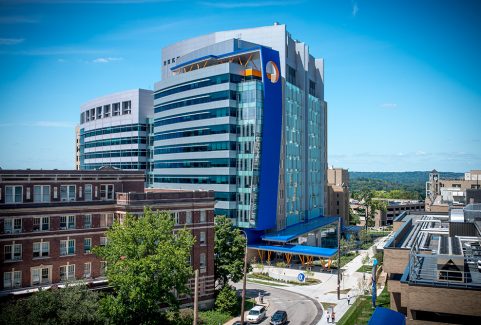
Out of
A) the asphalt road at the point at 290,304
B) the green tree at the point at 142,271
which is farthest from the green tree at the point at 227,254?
the green tree at the point at 142,271

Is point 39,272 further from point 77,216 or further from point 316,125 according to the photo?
point 316,125

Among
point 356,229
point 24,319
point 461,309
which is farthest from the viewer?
point 356,229

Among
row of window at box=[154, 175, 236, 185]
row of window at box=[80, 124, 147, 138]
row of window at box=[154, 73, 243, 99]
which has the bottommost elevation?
row of window at box=[154, 175, 236, 185]

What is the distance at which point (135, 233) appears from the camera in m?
43.6

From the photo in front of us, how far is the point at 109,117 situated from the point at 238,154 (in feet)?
233

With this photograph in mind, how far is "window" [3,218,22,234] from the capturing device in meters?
48.4

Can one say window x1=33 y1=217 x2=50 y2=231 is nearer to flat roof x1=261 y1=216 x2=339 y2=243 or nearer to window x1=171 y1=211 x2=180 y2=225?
window x1=171 y1=211 x2=180 y2=225

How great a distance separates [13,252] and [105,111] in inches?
4197

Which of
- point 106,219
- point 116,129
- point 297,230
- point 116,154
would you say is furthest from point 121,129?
point 106,219

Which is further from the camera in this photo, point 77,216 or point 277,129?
point 277,129

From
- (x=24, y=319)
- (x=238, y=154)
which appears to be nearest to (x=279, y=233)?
(x=238, y=154)

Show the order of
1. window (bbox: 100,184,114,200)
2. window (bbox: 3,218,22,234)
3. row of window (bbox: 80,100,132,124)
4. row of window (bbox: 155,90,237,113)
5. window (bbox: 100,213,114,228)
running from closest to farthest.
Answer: window (bbox: 3,218,22,234) → window (bbox: 100,213,114,228) → window (bbox: 100,184,114,200) → row of window (bbox: 155,90,237,113) → row of window (bbox: 80,100,132,124)

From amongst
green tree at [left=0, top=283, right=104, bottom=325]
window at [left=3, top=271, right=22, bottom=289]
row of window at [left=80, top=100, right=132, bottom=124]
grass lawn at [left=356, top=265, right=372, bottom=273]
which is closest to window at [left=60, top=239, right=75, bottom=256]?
window at [left=3, top=271, right=22, bottom=289]

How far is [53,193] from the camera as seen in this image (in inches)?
2044
